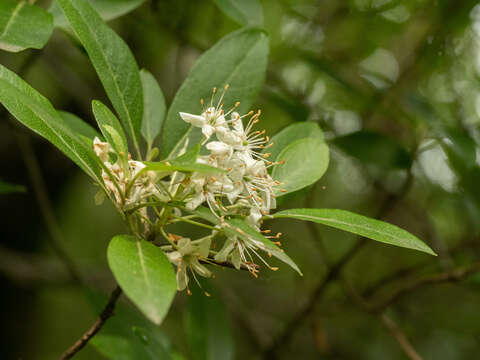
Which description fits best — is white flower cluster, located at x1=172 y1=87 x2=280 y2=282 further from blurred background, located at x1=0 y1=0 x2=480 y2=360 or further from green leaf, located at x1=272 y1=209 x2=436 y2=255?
blurred background, located at x1=0 y1=0 x2=480 y2=360

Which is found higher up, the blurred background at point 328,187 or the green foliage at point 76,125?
the green foliage at point 76,125

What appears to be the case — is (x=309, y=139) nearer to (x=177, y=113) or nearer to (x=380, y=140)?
(x=177, y=113)

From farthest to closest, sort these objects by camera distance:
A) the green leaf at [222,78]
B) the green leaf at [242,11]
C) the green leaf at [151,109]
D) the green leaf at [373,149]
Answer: the green leaf at [373,149], the green leaf at [242,11], the green leaf at [151,109], the green leaf at [222,78]

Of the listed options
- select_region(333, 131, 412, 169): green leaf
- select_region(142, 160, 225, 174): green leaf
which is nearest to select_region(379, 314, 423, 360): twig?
select_region(333, 131, 412, 169): green leaf

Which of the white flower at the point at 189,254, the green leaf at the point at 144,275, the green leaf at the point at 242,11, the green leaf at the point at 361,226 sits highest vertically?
the green leaf at the point at 242,11

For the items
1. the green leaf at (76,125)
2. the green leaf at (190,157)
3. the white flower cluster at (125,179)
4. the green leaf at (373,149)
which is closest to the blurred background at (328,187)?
the green leaf at (373,149)

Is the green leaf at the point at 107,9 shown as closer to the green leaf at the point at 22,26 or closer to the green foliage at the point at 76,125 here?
the green leaf at the point at 22,26

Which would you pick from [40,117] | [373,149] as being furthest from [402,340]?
[40,117]

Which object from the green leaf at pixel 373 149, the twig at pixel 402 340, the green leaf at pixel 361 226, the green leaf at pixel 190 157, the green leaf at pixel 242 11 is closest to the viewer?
the green leaf at pixel 190 157
